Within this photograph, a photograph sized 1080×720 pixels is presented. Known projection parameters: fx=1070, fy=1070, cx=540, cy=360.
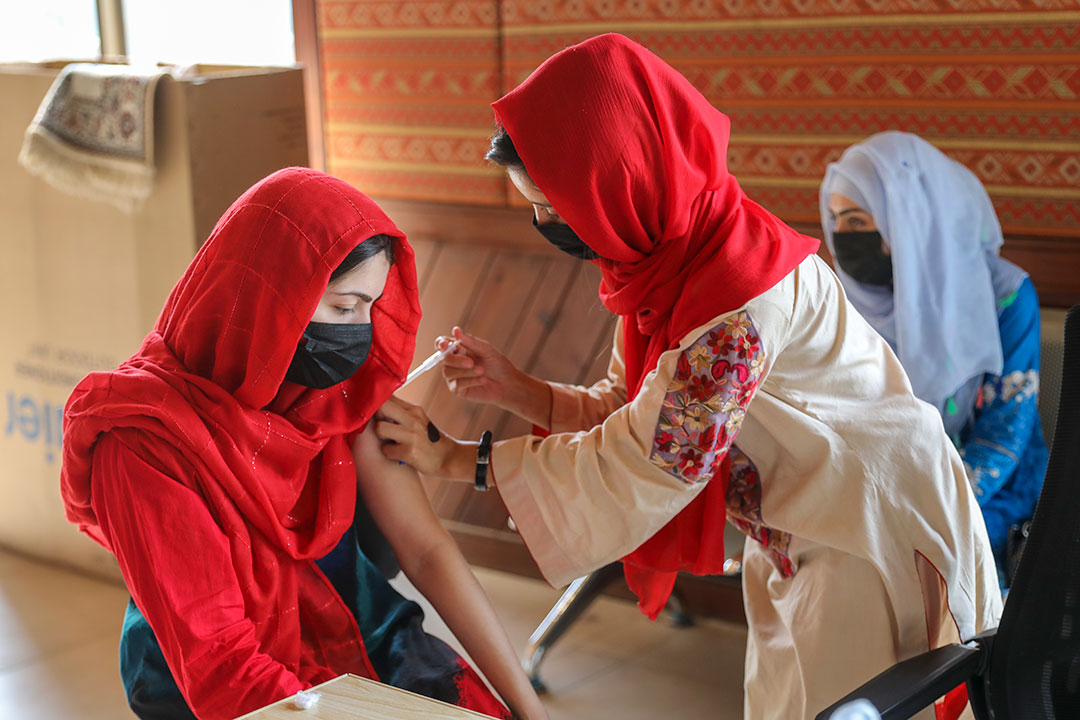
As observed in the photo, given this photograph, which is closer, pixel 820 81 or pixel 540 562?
pixel 540 562

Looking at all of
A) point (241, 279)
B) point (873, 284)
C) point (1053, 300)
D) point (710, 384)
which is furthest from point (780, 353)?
point (1053, 300)

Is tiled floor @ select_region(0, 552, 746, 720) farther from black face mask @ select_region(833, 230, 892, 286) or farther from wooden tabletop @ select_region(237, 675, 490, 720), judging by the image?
wooden tabletop @ select_region(237, 675, 490, 720)

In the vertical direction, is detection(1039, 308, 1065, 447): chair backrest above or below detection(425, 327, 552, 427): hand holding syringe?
below

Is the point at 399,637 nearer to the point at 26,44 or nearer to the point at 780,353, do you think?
the point at 780,353

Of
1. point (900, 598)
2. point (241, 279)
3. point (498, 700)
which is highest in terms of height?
point (241, 279)

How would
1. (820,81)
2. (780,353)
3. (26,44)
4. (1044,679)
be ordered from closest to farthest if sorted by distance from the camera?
(1044,679)
(780,353)
(820,81)
(26,44)

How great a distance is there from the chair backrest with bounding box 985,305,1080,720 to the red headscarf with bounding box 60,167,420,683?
83 cm

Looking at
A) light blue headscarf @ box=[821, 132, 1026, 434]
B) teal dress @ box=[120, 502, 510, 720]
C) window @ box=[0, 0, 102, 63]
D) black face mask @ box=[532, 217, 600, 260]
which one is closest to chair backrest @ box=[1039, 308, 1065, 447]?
A: light blue headscarf @ box=[821, 132, 1026, 434]

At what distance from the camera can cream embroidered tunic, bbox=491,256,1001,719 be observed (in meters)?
1.43

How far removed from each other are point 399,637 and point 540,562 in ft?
0.75

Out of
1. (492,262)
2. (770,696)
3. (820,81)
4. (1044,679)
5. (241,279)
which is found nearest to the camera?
(1044,679)

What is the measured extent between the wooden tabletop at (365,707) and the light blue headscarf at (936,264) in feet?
4.89

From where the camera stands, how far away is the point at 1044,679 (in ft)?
4.13

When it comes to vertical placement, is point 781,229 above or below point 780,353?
above
